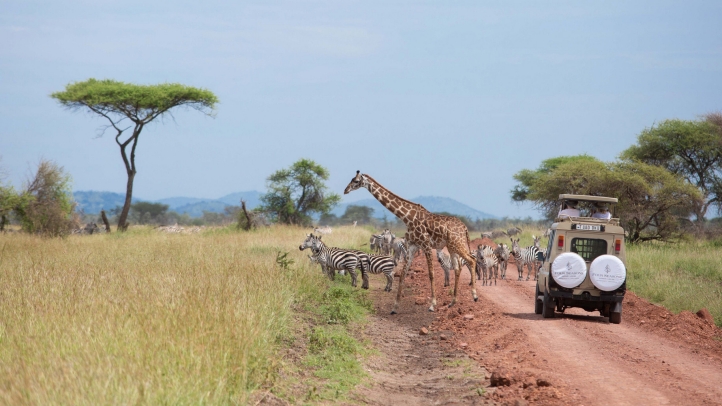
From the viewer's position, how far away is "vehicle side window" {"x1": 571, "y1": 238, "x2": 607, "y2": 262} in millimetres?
12747

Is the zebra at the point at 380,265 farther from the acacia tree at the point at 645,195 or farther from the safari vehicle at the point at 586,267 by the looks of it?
the acacia tree at the point at 645,195

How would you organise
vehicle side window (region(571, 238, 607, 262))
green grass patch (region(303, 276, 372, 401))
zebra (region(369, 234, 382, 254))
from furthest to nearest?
zebra (region(369, 234, 382, 254)) < vehicle side window (region(571, 238, 607, 262)) < green grass patch (region(303, 276, 372, 401))

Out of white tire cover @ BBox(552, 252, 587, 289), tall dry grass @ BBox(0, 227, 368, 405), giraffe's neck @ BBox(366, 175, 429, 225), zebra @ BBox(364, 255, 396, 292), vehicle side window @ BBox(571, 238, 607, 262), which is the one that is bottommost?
tall dry grass @ BBox(0, 227, 368, 405)

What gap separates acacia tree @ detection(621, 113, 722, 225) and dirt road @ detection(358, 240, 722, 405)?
25159mm

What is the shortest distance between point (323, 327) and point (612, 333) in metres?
4.48

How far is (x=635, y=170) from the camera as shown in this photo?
103ft

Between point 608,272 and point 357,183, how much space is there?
550 cm

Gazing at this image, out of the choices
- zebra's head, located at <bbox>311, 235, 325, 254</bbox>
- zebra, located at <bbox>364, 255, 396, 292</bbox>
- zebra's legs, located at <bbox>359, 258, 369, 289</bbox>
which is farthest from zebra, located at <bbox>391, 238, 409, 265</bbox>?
zebra's legs, located at <bbox>359, 258, 369, 289</bbox>

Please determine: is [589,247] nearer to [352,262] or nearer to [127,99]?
[352,262]

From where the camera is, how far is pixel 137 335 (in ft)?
22.4

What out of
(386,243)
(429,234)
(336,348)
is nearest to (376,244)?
(386,243)

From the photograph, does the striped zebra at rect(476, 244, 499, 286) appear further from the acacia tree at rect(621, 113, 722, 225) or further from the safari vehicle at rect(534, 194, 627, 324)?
the acacia tree at rect(621, 113, 722, 225)

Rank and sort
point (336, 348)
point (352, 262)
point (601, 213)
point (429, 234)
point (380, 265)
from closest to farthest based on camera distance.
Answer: point (336, 348) → point (601, 213) → point (429, 234) → point (352, 262) → point (380, 265)

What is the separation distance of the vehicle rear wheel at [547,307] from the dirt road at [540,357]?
0.57 ft
